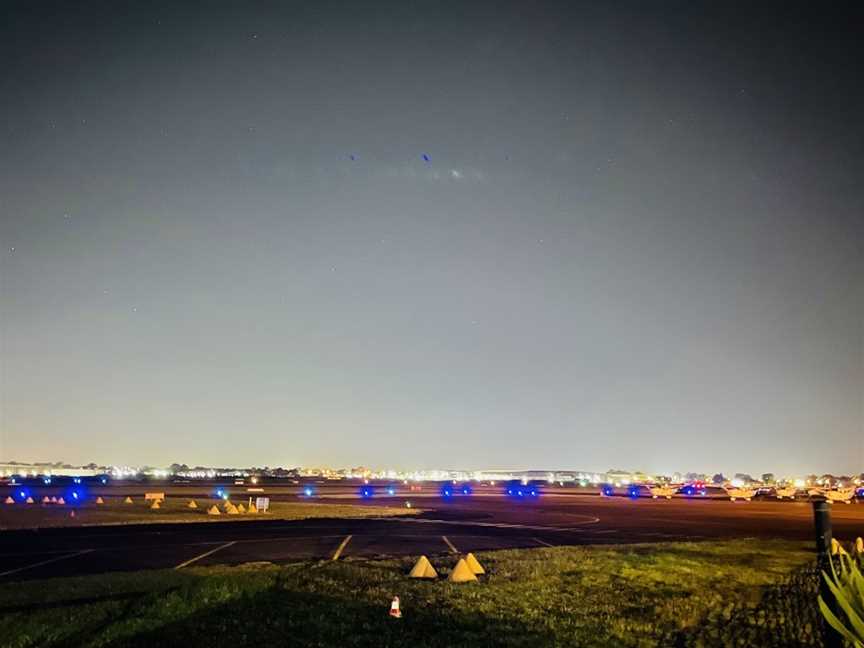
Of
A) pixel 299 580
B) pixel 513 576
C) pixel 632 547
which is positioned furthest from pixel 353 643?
pixel 632 547

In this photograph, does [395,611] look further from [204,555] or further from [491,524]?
[491,524]

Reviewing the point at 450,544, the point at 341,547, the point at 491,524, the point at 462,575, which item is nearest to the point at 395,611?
the point at 462,575

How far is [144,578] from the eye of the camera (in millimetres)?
15398

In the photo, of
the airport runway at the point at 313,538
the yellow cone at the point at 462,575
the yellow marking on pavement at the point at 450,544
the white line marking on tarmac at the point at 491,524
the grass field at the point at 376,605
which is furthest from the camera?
the white line marking on tarmac at the point at 491,524

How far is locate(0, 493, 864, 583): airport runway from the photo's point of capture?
19453mm

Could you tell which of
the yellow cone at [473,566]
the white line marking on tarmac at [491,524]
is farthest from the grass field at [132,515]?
the yellow cone at [473,566]

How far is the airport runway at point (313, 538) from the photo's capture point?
1945 centimetres

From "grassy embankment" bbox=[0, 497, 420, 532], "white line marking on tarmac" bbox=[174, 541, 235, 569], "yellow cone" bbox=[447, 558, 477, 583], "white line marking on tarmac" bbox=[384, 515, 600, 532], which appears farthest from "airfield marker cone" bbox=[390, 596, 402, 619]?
"grassy embankment" bbox=[0, 497, 420, 532]

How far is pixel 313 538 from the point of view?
85.4 ft

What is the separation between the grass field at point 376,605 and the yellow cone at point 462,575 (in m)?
0.40

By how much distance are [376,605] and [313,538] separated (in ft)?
47.6

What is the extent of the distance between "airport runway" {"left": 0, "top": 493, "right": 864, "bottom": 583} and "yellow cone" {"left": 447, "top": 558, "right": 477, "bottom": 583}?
539 centimetres

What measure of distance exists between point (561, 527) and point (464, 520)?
Answer: 21.9ft

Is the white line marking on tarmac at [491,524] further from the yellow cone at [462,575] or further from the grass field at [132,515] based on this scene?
the yellow cone at [462,575]
